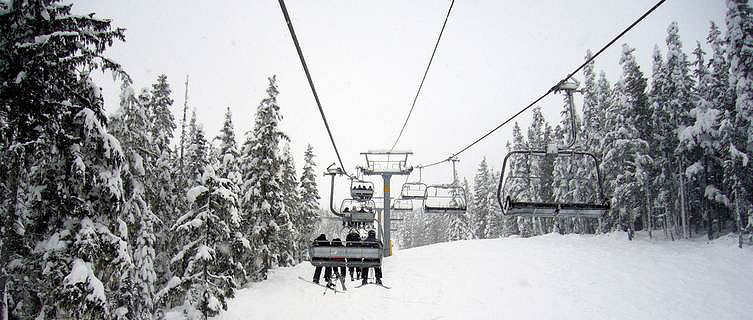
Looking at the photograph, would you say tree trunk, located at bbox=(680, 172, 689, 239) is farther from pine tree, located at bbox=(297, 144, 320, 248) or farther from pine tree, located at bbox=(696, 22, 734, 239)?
pine tree, located at bbox=(297, 144, 320, 248)

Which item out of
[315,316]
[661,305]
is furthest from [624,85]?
[315,316]

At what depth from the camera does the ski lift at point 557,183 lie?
9594 millimetres

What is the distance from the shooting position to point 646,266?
28875mm

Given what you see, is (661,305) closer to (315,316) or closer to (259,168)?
(315,316)

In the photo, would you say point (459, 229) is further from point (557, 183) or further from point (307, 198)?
point (307, 198)

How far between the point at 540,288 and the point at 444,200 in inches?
323

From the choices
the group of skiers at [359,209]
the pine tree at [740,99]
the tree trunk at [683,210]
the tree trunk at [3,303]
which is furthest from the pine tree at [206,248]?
the tree trunk at [683,210]

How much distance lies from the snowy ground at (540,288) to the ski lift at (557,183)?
5181 millimetres

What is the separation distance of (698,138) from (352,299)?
105 feet

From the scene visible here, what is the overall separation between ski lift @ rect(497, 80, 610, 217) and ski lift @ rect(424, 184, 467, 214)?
2657mm

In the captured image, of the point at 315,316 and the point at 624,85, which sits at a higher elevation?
the point at 624,85

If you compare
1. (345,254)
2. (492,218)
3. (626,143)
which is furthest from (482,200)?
(345,254)

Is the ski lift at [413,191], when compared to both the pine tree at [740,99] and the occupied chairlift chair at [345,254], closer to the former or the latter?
the occupied chairlift chair at [345,254]

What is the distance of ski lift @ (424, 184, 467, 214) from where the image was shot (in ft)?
71.8
